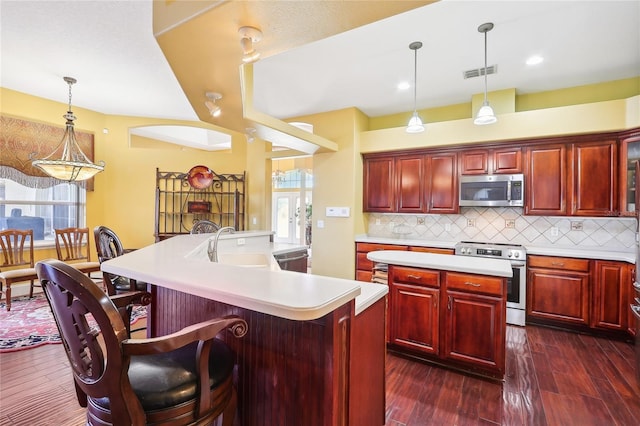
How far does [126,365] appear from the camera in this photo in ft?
2.95

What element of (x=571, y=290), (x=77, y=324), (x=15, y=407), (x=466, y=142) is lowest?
(x=15, y=407)

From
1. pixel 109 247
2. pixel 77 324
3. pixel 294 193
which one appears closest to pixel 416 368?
pixel 77 324

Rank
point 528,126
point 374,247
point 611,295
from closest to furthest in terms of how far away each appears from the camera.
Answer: point 611,295 → point 528,126 → point 374,247

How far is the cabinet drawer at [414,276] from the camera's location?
96.2 inches

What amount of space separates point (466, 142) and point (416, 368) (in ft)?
9.43

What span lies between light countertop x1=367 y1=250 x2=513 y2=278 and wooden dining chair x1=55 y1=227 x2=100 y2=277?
4.16 metres

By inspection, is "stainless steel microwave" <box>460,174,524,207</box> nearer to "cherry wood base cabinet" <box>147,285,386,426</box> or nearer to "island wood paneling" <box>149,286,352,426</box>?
"cherry wood base cabinet" <box>147,285,386,426</box>

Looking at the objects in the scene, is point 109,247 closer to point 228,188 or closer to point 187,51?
point 187,51

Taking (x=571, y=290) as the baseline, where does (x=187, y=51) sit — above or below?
above

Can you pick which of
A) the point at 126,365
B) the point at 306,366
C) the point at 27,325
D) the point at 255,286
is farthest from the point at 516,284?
the point at 27,325

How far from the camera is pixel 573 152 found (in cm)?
348

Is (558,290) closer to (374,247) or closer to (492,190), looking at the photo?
(492,190)

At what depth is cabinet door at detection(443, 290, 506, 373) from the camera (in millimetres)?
2215

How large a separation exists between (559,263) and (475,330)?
5.93 feet
